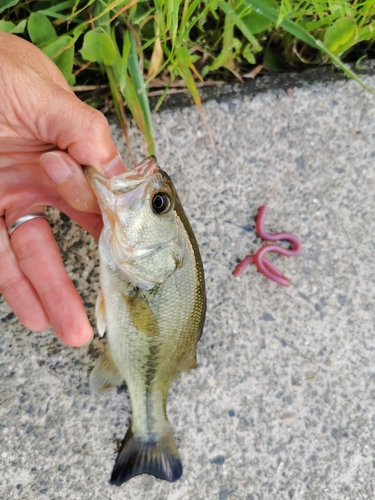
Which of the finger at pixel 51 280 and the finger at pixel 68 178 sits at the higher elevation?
the finger at pixel 68 178

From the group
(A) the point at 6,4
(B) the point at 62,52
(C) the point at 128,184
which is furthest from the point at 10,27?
(C) the point at 128,184

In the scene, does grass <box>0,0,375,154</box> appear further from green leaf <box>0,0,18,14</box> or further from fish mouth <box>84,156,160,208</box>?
fish mouth <box>84,156,160,208</box>

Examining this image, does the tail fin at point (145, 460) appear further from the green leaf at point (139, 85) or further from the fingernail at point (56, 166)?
the green leaf at point (139, 85)

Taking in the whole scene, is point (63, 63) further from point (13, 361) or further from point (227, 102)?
point (13, 361)

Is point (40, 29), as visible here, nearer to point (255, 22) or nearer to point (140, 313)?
point (255, 22)

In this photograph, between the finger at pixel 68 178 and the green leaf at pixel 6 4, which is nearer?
the finger at pixel 68 178

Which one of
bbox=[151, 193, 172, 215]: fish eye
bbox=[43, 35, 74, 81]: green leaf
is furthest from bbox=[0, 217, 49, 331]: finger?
bbox=[43, 35, 74, 81]: green leaf

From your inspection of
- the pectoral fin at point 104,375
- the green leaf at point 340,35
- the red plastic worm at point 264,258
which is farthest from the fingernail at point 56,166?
the green leaf at point 340,35
